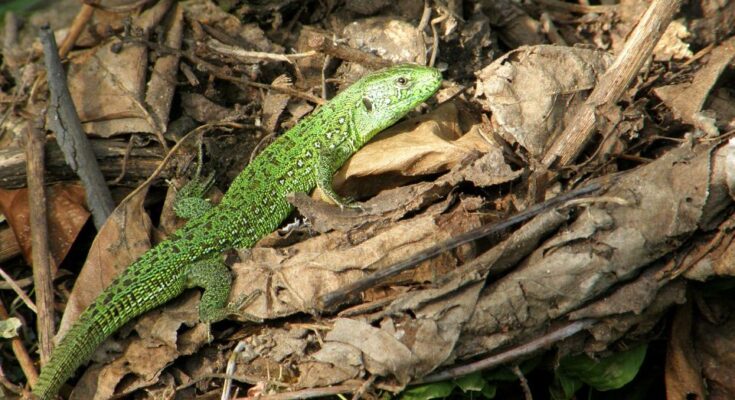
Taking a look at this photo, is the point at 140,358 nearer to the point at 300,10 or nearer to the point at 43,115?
the point at 43,115

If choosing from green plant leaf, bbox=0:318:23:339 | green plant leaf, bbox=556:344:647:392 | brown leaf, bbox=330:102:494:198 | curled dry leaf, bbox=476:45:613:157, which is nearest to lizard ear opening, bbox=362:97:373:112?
brown leaf, bbox=330:102:494:198

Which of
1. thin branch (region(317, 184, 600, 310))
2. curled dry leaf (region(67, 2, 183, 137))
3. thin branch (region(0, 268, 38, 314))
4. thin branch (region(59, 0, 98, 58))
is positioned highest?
thin branch (region(59, 0, 98, 58))

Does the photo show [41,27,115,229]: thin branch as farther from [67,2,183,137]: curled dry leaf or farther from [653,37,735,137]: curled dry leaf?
[653,37,735,137]: curled dry leaf

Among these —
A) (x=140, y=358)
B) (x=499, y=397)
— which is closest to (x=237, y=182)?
(x=140, y=358)

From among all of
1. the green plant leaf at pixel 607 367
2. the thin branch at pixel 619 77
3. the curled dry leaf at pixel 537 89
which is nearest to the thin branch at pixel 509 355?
the green plant leaf at pixel 607 367

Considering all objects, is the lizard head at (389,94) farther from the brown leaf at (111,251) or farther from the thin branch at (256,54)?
the brown leaf at (111,251)

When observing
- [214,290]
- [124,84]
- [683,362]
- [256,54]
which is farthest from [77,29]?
[683,362]
